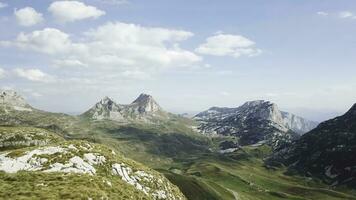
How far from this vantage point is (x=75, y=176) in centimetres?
4675

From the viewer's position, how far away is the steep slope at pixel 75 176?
1629 inches

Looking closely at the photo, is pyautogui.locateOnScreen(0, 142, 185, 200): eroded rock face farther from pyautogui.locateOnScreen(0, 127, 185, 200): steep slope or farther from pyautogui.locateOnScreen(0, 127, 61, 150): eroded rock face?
pyautogui.locateOnScreen(0, 127, 61, 150): eroded rock face

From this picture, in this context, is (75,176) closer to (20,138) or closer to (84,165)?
(84,165)

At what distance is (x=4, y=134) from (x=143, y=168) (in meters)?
117

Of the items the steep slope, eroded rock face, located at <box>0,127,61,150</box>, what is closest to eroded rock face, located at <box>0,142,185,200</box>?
the steep slope

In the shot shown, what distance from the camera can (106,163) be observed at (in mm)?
53000

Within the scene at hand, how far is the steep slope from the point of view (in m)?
41.4

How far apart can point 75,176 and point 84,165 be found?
165 inches

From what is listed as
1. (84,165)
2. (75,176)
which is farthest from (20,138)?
(75,176)

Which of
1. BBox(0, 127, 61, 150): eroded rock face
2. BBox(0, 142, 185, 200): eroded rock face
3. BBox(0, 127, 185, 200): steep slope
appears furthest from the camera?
BBox(0, 127, 61, 150): eroded rock face

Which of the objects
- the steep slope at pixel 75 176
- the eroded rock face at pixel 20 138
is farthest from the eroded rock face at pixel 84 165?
the eroded rock face at pixel 20 138

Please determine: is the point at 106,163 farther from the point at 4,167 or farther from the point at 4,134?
the point at 4,134

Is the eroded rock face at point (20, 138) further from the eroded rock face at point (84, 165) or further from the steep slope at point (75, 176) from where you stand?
the steep slope at point (75, 176)

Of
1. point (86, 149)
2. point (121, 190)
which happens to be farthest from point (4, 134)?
point (121, 190)
